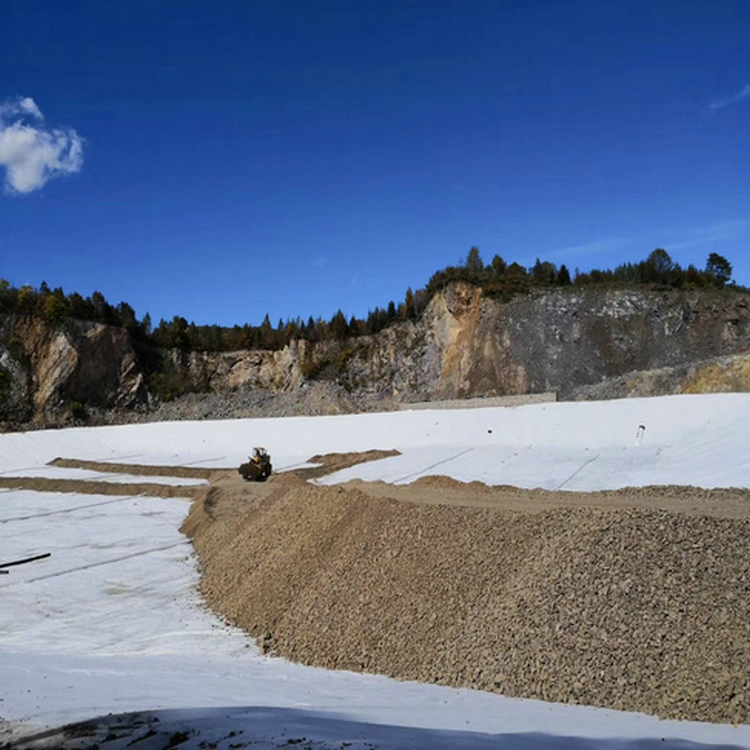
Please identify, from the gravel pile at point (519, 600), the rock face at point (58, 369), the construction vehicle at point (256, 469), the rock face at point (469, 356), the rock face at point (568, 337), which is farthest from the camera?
the rock face at point (58, 369)

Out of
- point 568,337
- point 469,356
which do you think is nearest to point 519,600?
point 568,337

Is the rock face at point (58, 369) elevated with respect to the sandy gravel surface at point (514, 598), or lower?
elevated

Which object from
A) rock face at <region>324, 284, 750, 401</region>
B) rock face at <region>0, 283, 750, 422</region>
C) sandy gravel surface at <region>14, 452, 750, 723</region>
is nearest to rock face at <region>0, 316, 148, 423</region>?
rock face at <region>0, 283, 750, 422</region>

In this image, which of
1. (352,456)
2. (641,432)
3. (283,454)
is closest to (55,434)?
(283,454)

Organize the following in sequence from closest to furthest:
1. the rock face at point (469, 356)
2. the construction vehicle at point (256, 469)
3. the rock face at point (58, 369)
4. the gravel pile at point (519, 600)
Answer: the gravel pile at point (519, 600)
the construction vehicle at point (256, 469)
the rock face at point (469, 356)
the rock face at point (58, 369)

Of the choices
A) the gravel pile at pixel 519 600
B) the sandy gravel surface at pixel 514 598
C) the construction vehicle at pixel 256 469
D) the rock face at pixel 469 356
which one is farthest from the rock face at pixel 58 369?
the gravel pile at pixel 519 600

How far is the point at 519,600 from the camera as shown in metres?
5.12

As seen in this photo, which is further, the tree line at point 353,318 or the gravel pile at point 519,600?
the tree line at point 353,318

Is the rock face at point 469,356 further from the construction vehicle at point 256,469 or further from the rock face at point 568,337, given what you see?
the construction vehicle at point 256,469

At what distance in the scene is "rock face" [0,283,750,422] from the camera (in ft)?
105

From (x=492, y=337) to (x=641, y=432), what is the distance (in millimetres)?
20681

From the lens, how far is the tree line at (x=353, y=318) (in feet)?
125

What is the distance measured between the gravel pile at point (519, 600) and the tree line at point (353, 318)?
1241 inches

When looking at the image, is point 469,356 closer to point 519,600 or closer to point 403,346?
point 403,346
